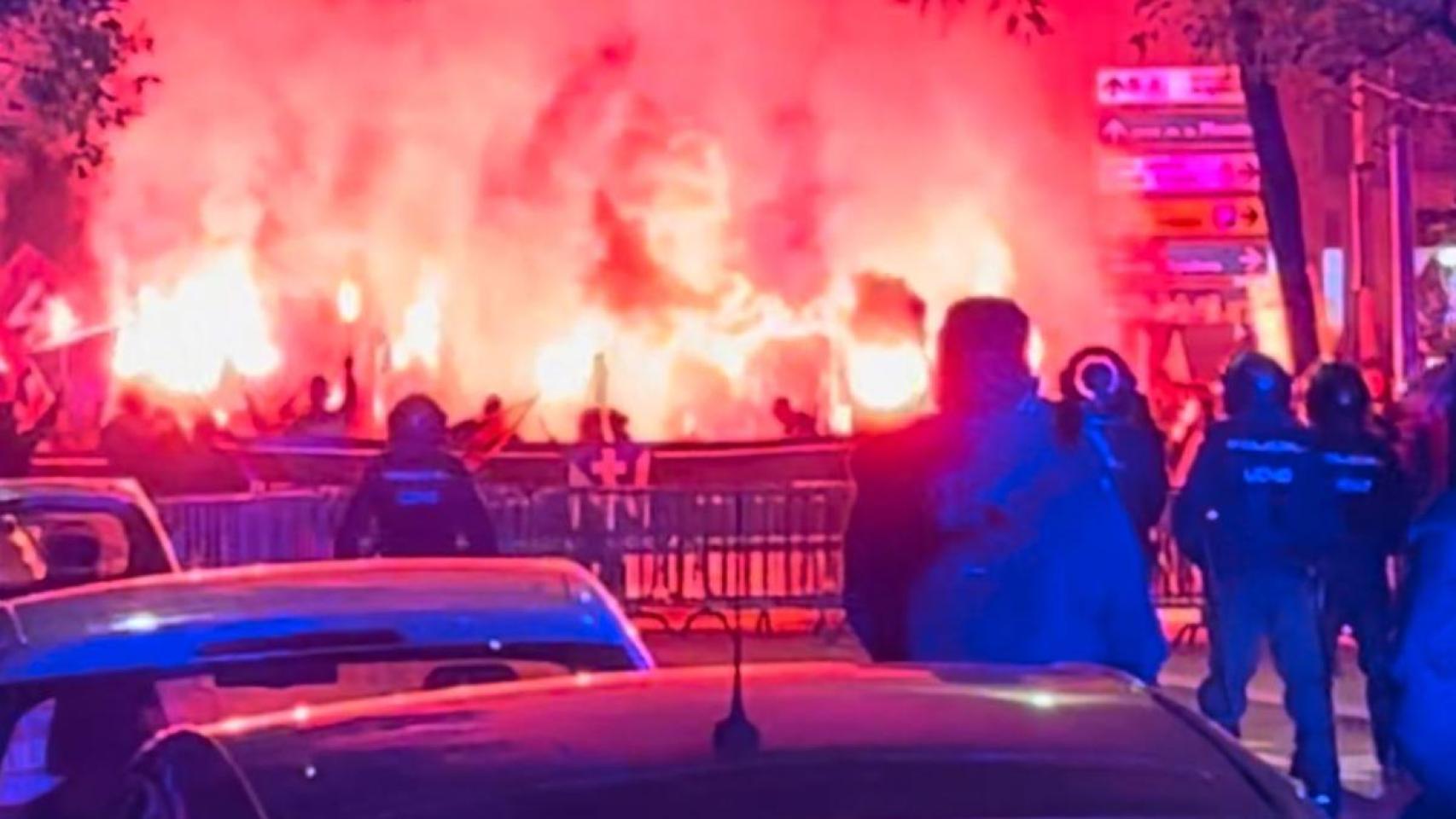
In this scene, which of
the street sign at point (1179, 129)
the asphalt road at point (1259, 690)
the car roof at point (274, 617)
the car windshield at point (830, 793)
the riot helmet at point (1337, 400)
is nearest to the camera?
the car windshield at point (830, 793)

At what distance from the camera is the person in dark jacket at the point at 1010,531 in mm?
7332

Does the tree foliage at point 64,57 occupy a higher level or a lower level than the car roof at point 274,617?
higher

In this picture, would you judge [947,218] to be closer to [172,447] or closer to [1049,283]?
[1049,283]

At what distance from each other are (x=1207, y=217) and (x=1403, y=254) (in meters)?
16.9

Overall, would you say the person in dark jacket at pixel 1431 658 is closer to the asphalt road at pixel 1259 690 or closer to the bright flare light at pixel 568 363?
the asphalt road at pixel 1259 690

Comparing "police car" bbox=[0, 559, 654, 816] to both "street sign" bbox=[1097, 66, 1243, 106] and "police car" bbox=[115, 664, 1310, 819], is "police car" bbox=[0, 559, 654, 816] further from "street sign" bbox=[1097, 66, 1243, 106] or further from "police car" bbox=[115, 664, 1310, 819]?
"street sign" bbox=[1097, 66, 1243, 106]

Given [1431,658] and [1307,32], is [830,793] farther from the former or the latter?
[1307,32]

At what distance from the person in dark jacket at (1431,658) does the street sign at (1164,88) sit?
109ft

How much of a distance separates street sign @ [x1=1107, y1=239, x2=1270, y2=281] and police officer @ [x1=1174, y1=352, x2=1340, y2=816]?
29.3 metres

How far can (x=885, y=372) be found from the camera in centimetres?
3766

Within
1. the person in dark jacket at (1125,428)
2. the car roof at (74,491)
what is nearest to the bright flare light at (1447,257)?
the person in dark jacket at (1125,428)

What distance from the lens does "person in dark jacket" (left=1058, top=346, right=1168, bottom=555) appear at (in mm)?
13523

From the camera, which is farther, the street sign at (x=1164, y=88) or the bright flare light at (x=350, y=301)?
the bright flare light at (x=350, y=301)

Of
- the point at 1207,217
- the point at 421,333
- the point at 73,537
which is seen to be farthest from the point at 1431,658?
the point at 421,333
